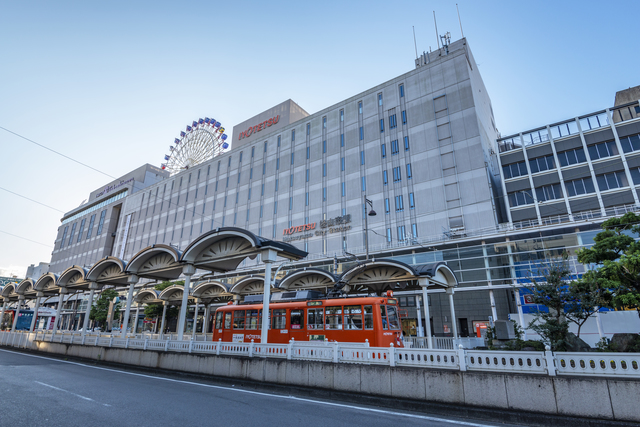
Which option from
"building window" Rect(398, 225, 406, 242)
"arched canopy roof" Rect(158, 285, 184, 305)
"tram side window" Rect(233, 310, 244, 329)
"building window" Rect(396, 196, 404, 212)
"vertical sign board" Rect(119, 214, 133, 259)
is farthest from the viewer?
"vertical sign board" Rect(119, 214, 133, 259)

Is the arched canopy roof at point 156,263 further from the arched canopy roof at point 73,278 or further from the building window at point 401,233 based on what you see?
the building window at point 401,233

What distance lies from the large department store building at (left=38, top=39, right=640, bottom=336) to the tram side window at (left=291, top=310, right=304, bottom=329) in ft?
23.7

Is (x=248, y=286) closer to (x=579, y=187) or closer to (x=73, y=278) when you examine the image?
(x=73, y=278)

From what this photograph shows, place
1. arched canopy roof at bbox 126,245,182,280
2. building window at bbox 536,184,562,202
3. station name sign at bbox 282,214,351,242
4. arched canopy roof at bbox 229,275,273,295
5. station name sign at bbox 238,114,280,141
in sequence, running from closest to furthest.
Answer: arched canopy roof at bbox 126,245,182,280 < arched canopy roof at bbox 229,275,273,295 < building window at bbox 536,184,562,202 < station name sign at bbox 282,214,351,242 < station name sign at bbox 238,114,280,141

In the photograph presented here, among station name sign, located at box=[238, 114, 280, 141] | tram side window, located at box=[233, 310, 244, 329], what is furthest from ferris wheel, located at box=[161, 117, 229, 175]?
tram side window, located at box=[233, 310, 244, 329]

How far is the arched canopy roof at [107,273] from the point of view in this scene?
23.0 m

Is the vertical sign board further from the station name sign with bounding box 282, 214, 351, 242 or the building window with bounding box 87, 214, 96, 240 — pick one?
the station name sign with bounding box 282, 214, 351, 242

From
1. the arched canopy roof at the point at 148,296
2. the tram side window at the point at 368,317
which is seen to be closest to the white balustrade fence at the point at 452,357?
the tram side window at the point at 368,317

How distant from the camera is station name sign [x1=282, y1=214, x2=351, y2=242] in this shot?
4147 centimetres

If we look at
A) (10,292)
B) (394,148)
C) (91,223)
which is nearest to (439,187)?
(394,148)

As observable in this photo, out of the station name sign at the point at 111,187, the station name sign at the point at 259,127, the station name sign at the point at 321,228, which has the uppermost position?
the station name sign at the point at 111,187

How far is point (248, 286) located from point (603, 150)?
128ft

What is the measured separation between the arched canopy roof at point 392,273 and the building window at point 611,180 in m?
24.3

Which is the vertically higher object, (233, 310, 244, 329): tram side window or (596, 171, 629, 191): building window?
(596, 171, 629, 191): building window
